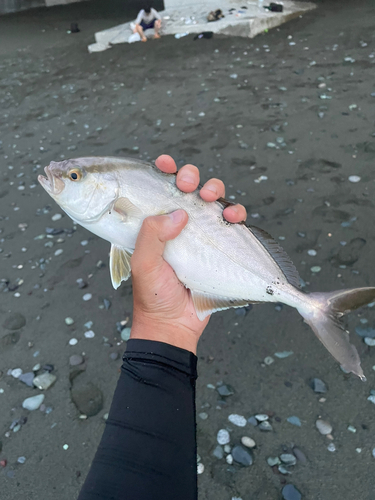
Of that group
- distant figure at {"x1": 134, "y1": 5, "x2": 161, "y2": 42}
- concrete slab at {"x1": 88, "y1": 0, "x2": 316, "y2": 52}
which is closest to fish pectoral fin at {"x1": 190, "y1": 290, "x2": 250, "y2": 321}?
concrete slab at {"x1": 88, "y1": 0, "x2": 316, "y2": 52}

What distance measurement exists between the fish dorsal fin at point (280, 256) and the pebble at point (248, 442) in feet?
4.46

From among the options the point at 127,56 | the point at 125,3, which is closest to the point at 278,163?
the point at 127,56

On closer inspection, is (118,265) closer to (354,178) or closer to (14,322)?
(14,322)

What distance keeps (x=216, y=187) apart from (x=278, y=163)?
11.9 ft

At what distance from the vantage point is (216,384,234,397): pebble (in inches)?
120

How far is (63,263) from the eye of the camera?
15.0ft

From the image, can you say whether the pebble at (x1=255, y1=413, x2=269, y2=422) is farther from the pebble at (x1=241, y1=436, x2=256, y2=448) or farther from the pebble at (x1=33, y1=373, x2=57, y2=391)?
the pebble at (x1=33, y1=373, x2=57, y2=391)

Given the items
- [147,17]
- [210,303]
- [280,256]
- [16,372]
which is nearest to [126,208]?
[210,303]

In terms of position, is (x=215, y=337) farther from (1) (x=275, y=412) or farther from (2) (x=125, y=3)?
(2) (x=125, y=3)

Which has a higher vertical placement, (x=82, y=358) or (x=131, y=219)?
(x=131, y=219)

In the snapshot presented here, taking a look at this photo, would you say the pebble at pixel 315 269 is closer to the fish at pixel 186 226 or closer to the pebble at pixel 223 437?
the fish at pixel 186 226

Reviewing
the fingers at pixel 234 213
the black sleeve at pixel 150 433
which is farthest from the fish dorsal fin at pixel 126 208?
the black sleeve at pixel 150 433

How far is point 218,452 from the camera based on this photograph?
269cm

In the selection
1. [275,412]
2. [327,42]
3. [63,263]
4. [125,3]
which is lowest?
[275,412]
